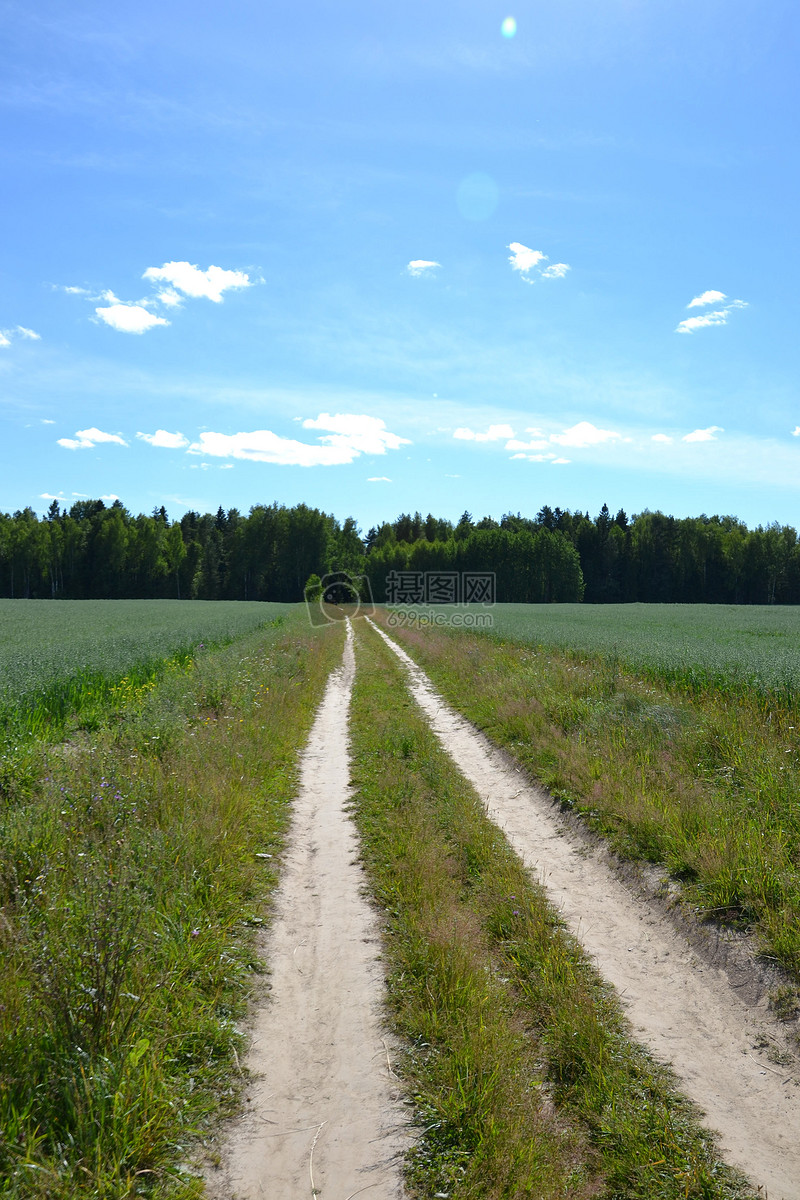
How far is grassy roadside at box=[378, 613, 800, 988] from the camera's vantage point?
5766mm

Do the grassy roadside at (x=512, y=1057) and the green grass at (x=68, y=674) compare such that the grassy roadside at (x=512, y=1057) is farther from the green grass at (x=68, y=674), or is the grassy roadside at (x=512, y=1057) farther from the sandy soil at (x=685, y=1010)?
the green grass at (x=68, y=674)

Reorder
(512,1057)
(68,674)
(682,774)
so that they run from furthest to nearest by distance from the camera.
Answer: (68,674) < (682,774) < (512,1057)

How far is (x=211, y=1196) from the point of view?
3107mm

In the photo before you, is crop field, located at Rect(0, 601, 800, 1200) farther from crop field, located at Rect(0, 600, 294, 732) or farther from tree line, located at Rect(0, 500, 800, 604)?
tree line, located at Rect(0, 500, 800, 604)

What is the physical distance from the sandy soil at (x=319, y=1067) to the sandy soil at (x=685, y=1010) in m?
1.89

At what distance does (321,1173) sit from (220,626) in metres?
30.2

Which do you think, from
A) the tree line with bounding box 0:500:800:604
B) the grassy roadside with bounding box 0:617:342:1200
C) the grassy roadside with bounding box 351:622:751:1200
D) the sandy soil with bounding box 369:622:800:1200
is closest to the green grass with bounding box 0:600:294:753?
the grassy roadside with bounding box 0:617:342:1200

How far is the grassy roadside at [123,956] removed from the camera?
3.13m

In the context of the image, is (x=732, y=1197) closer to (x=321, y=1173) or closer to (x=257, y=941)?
(x=321, y=1173)

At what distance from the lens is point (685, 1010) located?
465 cm

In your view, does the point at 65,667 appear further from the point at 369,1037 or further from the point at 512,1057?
the point at 512,1057

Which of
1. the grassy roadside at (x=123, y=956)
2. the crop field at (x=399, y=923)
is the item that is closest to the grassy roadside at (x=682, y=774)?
the crop field at (x=399, y=923)

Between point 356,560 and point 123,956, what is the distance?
99.9 m

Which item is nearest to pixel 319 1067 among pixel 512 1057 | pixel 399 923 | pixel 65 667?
pixel 512 1057
